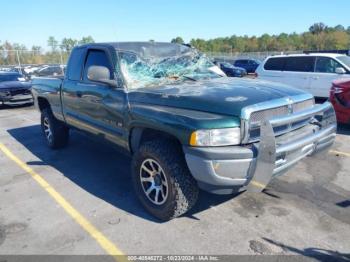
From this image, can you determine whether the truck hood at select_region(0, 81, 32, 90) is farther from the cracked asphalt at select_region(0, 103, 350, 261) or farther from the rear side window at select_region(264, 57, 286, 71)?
the rear side window at select_region(264, 57, 286, 71)

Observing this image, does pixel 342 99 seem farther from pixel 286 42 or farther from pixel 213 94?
pixel 286 42

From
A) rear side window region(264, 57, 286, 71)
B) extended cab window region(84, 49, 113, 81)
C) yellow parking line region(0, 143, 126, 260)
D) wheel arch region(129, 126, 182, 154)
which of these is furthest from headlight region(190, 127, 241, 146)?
rear side window region(264, 57, 286, 71)

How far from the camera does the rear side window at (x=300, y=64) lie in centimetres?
1060

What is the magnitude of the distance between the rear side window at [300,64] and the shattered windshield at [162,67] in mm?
6780

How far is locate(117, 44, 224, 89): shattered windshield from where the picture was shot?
4156mm

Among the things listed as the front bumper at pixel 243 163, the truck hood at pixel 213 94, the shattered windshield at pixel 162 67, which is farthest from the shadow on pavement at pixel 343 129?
the front bumper at pixel 243 163

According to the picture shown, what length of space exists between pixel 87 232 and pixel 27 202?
1.26 meters

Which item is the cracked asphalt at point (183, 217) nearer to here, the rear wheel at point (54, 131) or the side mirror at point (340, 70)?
the rear wheel at point (54, 131)

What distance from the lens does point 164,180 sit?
139 inches

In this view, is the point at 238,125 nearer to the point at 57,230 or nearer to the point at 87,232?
the point at 87,232

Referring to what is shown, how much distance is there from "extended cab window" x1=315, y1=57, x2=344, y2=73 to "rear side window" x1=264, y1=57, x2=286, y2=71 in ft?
3.90

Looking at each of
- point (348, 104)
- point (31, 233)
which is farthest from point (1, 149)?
point (348, 104)

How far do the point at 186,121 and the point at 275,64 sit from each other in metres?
9.20

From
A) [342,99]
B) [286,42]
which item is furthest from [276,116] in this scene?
[286,42]
